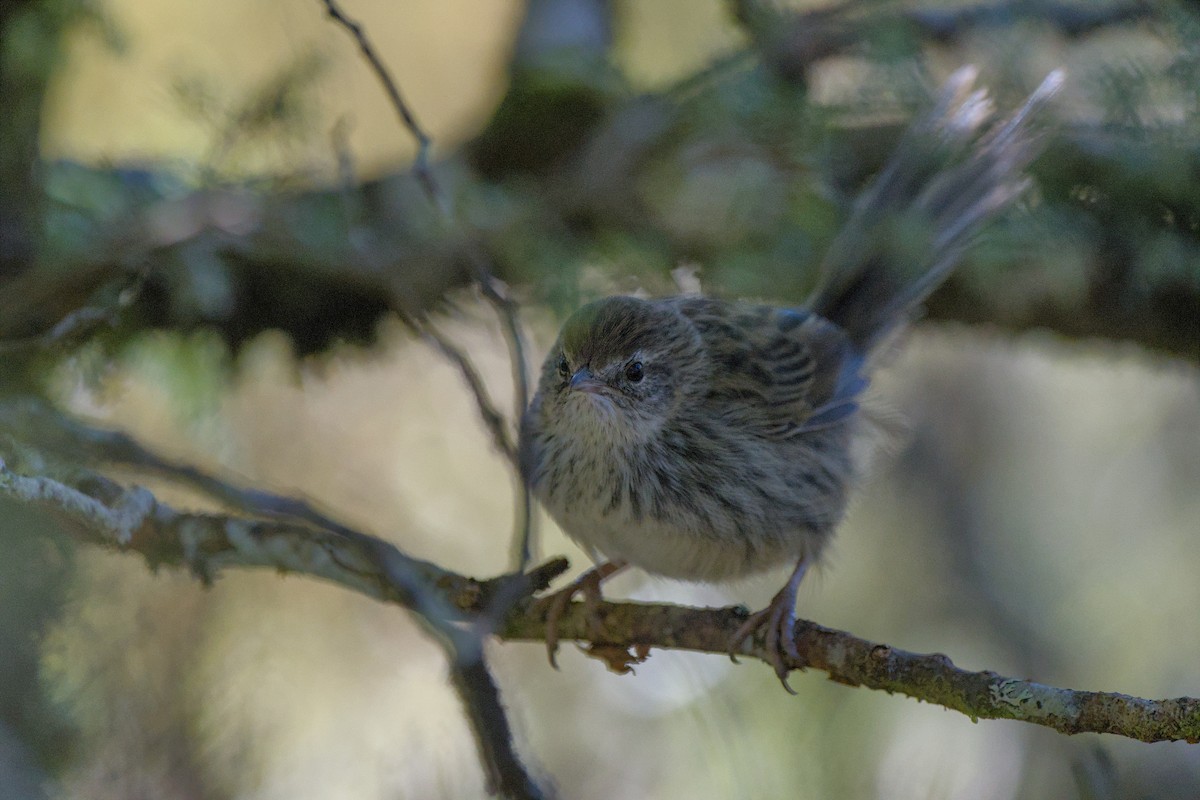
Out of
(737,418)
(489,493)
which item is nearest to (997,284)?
(737,418)

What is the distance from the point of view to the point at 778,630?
281cm

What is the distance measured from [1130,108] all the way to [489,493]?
2.92m

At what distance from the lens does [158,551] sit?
8.18 ft

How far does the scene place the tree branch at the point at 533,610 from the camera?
183 centimetres

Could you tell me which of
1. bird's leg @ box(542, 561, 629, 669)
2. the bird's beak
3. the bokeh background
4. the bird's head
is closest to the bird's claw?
the bokeh background

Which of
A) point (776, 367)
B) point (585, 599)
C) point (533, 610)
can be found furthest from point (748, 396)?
point (533, 610)

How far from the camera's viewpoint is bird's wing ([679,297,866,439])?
344 centimetres

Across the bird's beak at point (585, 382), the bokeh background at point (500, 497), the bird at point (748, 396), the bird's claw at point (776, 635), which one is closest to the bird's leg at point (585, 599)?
the bird at point (748, 396)

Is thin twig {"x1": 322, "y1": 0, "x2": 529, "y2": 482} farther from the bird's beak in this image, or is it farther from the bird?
the bird's beak

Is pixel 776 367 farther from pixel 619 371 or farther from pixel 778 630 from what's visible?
pixel 778 630

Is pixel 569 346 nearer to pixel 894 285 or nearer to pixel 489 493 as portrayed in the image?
pixel 894 285

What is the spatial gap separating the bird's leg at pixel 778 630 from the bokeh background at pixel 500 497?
16 cm

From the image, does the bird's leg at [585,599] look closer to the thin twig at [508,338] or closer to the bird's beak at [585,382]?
the thin twig at [508,338]

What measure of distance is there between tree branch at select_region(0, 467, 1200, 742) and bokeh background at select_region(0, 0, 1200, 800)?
12 centimetres
